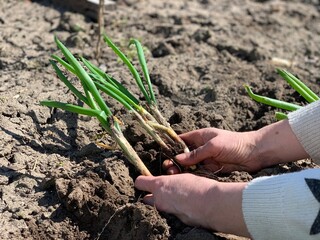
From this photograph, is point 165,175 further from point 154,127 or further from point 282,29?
point 282,29

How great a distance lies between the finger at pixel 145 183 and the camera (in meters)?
2.10

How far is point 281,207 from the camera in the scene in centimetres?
190

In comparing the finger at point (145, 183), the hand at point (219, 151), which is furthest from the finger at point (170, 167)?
the finger at point (145, 183)

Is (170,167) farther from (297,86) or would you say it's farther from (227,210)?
(297,86)

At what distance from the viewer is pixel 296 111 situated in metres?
2.27

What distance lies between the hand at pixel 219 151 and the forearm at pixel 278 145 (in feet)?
0.09

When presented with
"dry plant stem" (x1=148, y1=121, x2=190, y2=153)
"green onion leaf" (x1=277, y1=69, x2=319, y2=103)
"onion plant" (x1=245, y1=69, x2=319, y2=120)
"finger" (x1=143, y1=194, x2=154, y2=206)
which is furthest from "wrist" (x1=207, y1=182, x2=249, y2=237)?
"green onion leaf" (x1=277, y1=69, x2=319, y2=103)

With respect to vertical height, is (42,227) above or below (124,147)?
below

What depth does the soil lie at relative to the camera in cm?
207

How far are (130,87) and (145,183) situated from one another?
750 mm

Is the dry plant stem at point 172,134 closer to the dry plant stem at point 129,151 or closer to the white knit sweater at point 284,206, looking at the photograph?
the dry plant stem at point 129,151

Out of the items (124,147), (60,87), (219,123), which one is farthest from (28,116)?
(219,123)

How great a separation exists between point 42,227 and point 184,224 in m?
0.44

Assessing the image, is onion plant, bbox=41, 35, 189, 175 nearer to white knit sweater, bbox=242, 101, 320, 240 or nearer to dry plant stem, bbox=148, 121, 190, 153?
dry plant stem, bbox=148, 121, 190, 153
